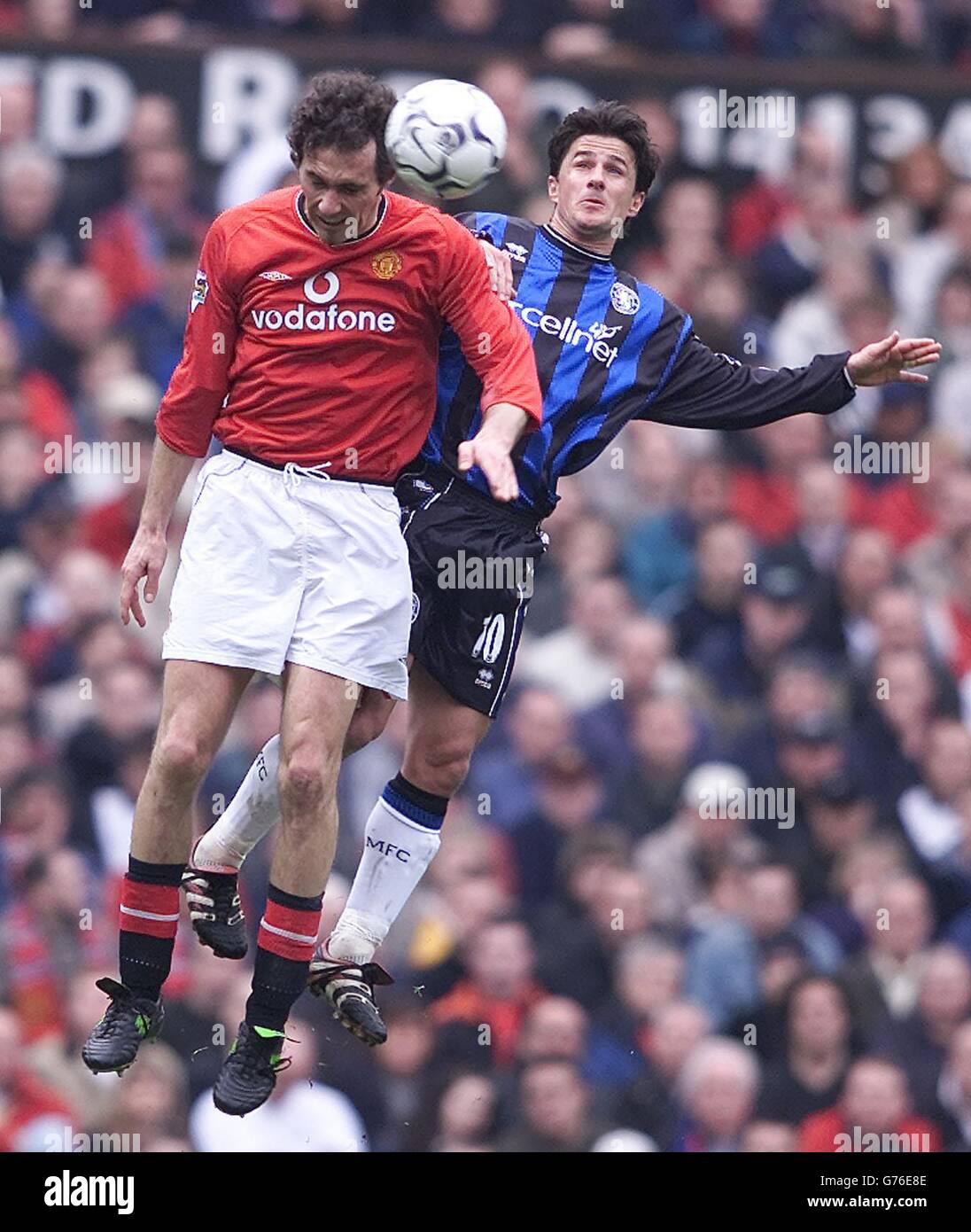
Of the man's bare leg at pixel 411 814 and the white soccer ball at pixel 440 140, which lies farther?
the man's bare leg at pixel 411 814

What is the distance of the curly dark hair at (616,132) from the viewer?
778cm

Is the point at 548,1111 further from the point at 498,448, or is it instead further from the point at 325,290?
the point at 325,290

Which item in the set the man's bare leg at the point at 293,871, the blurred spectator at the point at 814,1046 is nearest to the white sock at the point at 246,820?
the man's bare leg at the point at 293,871

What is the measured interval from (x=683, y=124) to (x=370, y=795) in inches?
160

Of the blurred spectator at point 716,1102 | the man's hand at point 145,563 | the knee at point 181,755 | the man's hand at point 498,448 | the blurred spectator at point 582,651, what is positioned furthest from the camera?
the blurred spectator at point 582,651

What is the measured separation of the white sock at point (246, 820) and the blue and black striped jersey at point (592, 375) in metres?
1.05

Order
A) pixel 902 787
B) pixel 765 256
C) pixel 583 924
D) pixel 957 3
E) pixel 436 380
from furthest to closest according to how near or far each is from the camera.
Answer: pixel 957 3 < pixel 765 256 < pixel 902 787 < pixel 583 924 < pixel 436 380

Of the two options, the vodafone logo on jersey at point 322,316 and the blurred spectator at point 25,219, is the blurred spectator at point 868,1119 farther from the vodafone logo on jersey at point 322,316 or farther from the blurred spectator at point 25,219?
the blurred spectator at point 25,219

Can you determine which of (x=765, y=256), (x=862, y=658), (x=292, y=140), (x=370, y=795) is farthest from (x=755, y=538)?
(x=292, y=140)

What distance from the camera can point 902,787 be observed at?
1156 cm

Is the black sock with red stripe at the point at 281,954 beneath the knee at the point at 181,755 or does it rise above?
beneath

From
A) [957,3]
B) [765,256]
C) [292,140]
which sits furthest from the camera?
[957,3]

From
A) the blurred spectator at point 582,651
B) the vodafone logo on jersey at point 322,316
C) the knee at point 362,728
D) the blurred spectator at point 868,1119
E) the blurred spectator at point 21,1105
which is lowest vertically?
the blurred spectator at point 868,1119

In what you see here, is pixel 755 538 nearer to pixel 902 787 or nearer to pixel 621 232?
pixel 902 787
